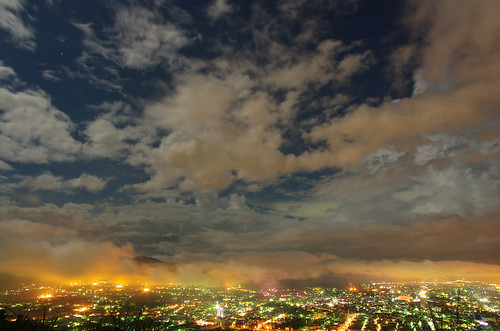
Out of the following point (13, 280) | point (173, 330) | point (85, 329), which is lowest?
point (13, 280)

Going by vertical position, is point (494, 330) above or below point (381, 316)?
above

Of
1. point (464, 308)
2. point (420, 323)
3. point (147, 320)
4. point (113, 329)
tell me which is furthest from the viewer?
point (464, 308)

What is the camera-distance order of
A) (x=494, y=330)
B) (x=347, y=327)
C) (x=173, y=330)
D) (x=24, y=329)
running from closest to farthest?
(x=24, y=329) < (x=173, y=330) < (x=494, y=330) < (x=347, y=327)

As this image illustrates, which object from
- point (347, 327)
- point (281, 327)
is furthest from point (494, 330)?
point (281, 327)

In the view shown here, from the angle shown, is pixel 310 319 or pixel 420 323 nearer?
pixel 420 323

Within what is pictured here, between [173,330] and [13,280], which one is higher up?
[173,330]

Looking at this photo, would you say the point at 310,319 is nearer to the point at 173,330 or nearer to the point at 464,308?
the point at 464,308

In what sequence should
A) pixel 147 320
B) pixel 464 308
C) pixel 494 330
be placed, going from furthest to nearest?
pixel 464 308, pixel 494 330, pixel 147 320

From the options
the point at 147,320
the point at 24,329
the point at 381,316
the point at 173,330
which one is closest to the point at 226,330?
the point at 173,330

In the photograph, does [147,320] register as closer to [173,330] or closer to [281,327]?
[173,330]
